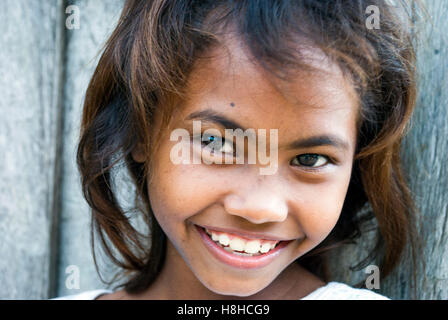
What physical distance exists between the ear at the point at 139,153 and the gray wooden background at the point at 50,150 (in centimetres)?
29

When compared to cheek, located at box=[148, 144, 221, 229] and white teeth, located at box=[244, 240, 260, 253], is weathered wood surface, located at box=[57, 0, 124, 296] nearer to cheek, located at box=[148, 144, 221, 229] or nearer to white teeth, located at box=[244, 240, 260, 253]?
cheek, located at box=[148, 144, 221, 229]

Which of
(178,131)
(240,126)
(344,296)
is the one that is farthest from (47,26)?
(344,296)

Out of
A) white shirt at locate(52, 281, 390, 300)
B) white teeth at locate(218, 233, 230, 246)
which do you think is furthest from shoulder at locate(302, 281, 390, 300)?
white teeth at locate(218, 233, 230, 246)

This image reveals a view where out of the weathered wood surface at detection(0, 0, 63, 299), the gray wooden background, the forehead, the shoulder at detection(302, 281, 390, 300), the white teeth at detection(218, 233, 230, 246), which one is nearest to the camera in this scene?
the forehead

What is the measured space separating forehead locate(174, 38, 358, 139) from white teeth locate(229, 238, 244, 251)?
0.24 meters

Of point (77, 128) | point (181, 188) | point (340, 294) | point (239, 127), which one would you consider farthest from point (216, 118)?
point (77, 128)

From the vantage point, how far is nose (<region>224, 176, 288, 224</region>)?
849 mm

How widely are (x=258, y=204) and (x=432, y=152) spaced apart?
481 mm

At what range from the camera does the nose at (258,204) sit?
85 cm

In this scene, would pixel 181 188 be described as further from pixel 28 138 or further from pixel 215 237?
pixel 28 138

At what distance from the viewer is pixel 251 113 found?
2.76ft

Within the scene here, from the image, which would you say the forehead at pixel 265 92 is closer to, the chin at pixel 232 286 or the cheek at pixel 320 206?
the cheek at pixel 320 206

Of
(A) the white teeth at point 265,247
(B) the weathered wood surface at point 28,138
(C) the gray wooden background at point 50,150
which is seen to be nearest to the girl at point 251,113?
(A) the white teeth at point 265,247
